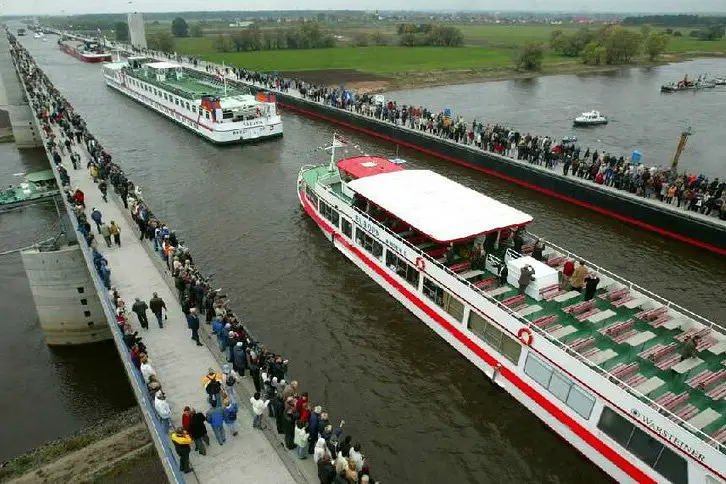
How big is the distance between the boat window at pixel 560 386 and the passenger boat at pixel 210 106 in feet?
117

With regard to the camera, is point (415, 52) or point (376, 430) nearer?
point (376, 430)

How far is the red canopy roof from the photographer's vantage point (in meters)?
25.8

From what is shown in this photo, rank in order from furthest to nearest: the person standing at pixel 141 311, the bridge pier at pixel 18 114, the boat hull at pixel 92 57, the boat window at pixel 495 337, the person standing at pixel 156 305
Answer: the boat hull at pixel 92 57
the bridge pier at pixel 18 114
the boat window at pixel 495 337
the person standing at pixel 156 305
the person standing at pixel 141 311

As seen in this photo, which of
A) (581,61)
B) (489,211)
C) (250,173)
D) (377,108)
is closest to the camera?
(489,211)

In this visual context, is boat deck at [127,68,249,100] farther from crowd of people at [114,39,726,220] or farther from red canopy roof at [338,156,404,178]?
red canopy roof at [338,156,404,178]

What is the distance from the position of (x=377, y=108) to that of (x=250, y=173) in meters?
17.0

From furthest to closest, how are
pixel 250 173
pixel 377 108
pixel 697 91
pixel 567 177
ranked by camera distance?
pixel 697 91 < pixel 377 108 < pixel 250 173 < pixel 567 177

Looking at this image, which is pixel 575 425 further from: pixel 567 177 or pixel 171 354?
pixel 567 177

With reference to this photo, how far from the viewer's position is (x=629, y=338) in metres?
15.7

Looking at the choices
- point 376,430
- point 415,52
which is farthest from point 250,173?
point 415,52

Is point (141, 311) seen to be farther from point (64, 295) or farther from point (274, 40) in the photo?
point (274, 40)

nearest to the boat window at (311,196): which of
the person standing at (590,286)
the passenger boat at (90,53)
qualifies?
the person standing at (590,286)

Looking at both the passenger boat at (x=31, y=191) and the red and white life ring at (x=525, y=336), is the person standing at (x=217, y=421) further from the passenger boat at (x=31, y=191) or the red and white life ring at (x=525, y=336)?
the passenger boat at (x=31, y=191)

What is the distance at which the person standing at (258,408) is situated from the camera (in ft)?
41.8
